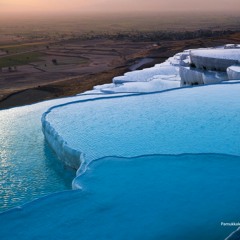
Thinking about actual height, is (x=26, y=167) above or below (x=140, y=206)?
below

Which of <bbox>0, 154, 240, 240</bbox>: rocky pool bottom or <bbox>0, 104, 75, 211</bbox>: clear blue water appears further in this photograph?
<bbox>0, 104, 75, 211</bbox>: clear blue water

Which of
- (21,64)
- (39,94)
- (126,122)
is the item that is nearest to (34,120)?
(126,122)

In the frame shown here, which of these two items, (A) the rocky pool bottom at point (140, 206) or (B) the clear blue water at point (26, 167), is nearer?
(A) the rocky pool bottom at point (140, 206)

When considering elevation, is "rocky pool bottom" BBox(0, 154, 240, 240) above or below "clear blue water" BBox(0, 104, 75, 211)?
above

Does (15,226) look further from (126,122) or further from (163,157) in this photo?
(126,122)

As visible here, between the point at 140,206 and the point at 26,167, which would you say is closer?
the point at 140,206
